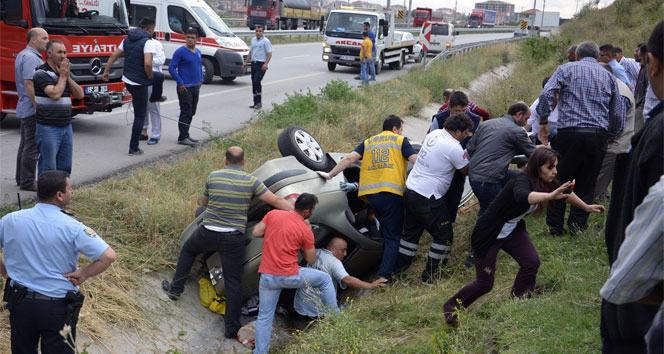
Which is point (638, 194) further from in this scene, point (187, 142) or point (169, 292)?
point (187, 142)


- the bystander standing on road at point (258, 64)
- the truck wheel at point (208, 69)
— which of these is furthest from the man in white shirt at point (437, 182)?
the truck wheel at point (208, 69)

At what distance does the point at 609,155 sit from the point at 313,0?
51.0 metres

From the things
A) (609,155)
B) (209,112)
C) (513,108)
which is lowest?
(209,112)

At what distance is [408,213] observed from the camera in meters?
6.79

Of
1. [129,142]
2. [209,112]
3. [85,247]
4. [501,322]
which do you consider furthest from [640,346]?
[209,112]

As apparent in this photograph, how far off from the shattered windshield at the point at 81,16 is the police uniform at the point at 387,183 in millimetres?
6217

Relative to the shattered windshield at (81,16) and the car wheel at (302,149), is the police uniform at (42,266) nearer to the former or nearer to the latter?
the car wheel at (302,149)

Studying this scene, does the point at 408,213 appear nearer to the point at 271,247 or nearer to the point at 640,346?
the point at 271,247

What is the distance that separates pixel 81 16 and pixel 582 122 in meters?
8.03

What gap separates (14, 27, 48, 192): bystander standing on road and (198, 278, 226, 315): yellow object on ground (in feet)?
8.52

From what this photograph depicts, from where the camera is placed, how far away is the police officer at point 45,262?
4129mm

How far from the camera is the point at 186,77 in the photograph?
434 inches

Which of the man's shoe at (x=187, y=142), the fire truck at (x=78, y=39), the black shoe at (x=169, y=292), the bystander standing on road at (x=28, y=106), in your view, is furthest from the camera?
the man's shoe at (x=187, y=142)

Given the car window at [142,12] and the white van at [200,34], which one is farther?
the car window at [142,12]
